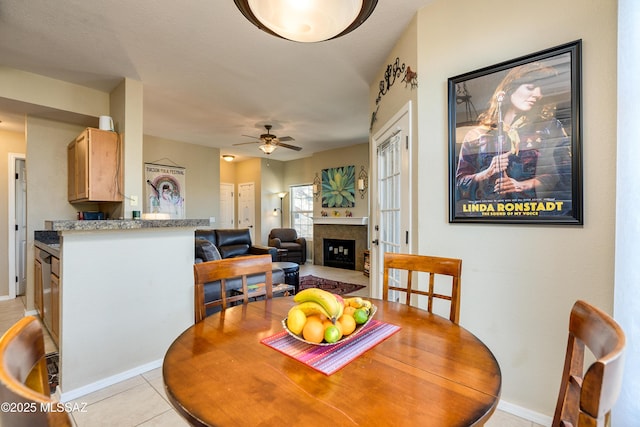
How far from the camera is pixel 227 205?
834 cm

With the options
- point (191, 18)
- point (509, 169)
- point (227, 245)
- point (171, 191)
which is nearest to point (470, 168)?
point (509, 169)

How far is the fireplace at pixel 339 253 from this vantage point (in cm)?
672

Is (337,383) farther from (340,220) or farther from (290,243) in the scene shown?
(290,243)

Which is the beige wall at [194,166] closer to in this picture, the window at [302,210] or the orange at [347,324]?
the window at [302,210]

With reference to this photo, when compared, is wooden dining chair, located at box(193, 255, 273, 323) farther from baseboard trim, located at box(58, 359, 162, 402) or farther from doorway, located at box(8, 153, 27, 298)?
doorway, located at box(8, 153, 27, 298)

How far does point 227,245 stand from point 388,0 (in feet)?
14.9

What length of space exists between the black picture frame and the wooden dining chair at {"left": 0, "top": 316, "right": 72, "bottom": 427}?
78.4 inches

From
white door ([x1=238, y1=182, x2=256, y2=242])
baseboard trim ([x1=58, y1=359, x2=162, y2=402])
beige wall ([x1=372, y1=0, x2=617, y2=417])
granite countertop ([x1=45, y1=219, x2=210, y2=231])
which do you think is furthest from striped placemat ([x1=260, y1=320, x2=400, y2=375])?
white door ([x1=238, y1=182, x2=256, y2=242])

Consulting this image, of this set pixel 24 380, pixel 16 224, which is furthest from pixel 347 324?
pixel 16 224

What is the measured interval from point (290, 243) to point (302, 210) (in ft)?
3.76

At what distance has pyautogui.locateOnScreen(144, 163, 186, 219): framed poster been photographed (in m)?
5.54

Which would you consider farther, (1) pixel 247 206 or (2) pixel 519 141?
(1) pixel 247 206

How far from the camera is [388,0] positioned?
2033 mm

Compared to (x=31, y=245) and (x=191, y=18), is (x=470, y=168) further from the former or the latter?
(x=31, y=245)
